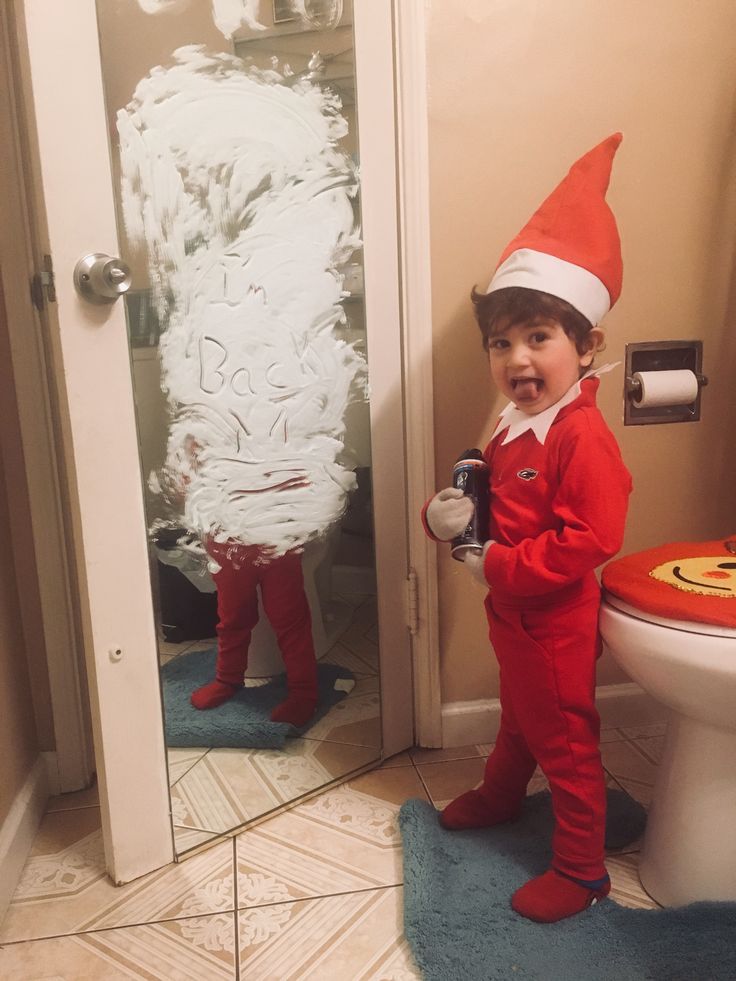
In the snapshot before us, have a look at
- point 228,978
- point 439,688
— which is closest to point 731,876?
point 439,688

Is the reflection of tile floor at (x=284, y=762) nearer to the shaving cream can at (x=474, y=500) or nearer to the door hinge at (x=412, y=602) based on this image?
the door hinge at (x=412, y=602)

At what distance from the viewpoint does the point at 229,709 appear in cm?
122

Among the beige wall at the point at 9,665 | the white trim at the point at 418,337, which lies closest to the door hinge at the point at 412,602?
the white trim at the point at 418,337

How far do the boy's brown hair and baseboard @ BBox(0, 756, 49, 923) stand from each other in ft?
3.47

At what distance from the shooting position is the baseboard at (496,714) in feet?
4.71

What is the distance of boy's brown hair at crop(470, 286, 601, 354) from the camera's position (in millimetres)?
984

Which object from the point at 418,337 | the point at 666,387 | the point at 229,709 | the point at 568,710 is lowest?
the point at 229,709

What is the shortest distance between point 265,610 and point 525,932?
1.98 ft

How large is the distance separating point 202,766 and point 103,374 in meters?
0.66

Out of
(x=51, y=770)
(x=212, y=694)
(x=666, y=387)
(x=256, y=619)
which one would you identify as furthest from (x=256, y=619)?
(x=666, y=387)

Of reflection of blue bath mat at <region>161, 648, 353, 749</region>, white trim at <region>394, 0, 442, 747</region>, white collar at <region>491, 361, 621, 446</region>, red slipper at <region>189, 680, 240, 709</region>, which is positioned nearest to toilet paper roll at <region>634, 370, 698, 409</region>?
white collar at <region>491, 361, 621, 446</region>

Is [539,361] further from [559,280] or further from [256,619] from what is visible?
[256,619]

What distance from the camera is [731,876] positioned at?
1.00 meters

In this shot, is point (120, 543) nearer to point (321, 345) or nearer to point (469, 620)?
point (321, 345)
